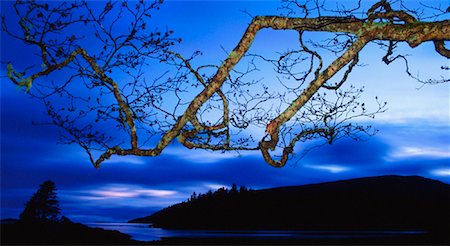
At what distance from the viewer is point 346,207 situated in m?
35.3

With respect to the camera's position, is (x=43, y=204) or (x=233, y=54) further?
(x=43, y=204)

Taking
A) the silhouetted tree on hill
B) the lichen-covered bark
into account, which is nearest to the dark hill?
the silhouetted tree on hill

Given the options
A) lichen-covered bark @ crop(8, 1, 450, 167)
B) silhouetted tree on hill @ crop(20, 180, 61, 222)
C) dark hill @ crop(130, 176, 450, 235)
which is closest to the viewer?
lichen-covered bark @ crop(8, 1, 450, 167)

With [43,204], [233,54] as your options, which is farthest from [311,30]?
[43,204]

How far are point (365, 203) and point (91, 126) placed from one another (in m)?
31.5

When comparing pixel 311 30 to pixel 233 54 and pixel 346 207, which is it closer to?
pixel 233 54

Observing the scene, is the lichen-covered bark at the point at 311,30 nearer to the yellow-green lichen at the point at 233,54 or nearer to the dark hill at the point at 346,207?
the yellow-green lichen at the point at 233,54

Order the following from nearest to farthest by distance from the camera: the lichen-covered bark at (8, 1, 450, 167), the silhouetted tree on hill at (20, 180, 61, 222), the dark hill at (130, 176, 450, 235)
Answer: the lichen-covered bark at (8, 1, 450, 167) < the silhouetted tree on hill at (20, 180, 61, 222) < the dark hill at (130, 176, 450, 235)

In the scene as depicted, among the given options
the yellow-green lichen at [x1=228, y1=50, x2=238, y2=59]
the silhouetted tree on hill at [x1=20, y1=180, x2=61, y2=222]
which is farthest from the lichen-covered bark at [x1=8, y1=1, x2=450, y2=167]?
the silhouetted tree on hill at [x1=20, y1=180, x2=61, y2=222]

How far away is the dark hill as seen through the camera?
30.3m

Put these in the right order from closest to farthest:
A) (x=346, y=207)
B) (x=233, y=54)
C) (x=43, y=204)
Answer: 1. (x=233, y=54)
2. (x=43, y=204)
3. (x=346, y=207)

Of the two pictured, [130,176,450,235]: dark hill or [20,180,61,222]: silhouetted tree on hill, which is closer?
[20,180,61,222]: silhouetted tree on hill

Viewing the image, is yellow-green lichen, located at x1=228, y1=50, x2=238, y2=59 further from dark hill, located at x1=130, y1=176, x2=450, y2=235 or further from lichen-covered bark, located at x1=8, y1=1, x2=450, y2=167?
dark hill, located at x1=130, y1=176, x2=450, y2=235

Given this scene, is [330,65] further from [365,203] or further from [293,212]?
[293,212]
